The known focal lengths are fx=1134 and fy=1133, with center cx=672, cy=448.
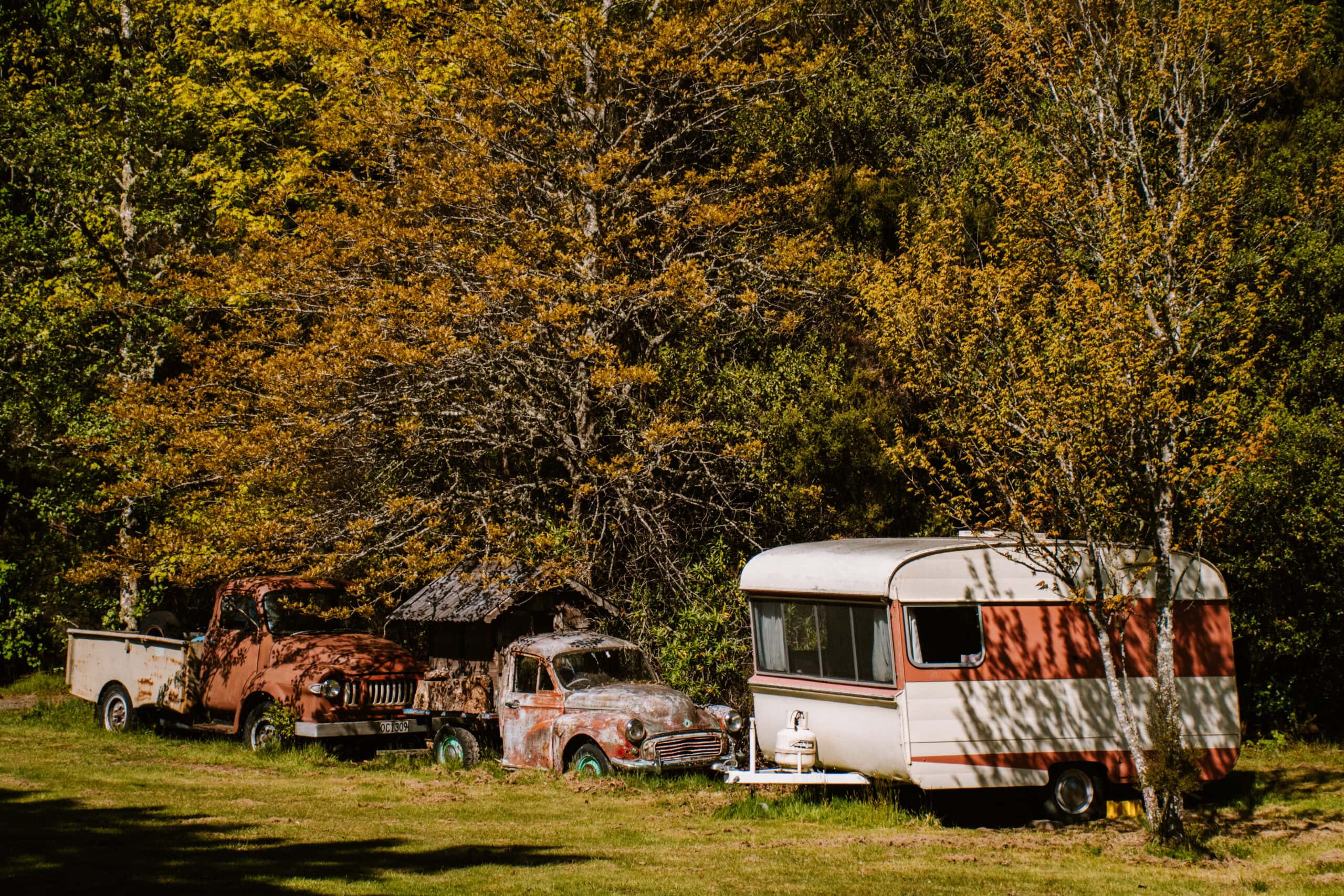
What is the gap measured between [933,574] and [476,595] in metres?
7.44

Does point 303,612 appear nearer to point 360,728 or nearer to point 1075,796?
point 360,728

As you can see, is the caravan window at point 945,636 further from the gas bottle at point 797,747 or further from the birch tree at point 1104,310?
the gas bottle at point 797,747

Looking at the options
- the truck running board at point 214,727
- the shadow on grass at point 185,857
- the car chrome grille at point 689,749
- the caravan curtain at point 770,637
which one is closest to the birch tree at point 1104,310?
the caravan curtain at point 770,637

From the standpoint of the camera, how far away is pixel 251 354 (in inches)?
676

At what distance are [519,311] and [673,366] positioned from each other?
98.3 inches

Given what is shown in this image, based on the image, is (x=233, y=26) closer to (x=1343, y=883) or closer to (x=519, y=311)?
(x=519, y=311)

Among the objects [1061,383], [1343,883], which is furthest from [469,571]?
[1343,883]

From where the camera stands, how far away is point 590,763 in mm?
13070

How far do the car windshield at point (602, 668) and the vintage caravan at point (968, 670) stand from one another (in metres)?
2.16

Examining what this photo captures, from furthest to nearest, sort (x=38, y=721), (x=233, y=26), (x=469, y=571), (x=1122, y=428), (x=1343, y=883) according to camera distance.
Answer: (x=233, y=26), (x=38, y=721), (x=469, y=571), (x=1122, y=428), (x=1343, y=883)

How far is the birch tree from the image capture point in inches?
416

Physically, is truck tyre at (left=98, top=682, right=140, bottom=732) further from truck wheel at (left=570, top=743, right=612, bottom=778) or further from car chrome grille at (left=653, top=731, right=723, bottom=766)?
car chrome grille at (left=653, top=731, right=723, bottom=766)

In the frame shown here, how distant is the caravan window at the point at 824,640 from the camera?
456 inches

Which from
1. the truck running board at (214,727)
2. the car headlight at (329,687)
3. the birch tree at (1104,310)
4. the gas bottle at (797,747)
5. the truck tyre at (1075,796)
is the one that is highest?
the birch tree at (1104,310)
